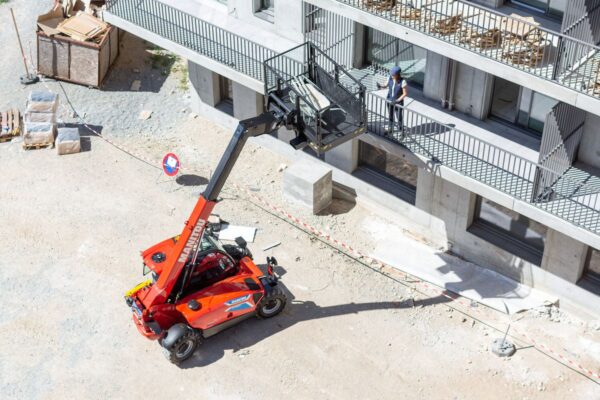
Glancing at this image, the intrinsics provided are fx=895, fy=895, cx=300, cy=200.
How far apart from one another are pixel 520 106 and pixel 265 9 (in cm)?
957

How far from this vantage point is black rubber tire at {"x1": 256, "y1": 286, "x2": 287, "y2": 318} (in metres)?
24.1

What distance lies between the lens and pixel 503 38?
21469 mm

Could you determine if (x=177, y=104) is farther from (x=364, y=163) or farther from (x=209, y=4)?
(x=364, y=163)

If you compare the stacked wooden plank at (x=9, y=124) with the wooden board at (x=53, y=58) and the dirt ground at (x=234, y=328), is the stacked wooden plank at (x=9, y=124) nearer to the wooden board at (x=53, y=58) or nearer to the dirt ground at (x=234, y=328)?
the dirt ground at (x=234, y=328)

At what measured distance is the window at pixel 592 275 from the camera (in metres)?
24.1

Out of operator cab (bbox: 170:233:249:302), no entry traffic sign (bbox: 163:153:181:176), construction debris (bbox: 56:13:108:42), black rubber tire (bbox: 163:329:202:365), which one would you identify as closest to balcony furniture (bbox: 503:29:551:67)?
operator cab (bbox: 170:233:249:302)

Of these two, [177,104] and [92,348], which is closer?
[92,348]

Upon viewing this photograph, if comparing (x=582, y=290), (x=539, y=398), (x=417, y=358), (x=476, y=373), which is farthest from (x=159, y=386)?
(x=582, y=290)

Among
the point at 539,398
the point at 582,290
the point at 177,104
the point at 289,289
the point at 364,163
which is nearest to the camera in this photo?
the point at 539,398

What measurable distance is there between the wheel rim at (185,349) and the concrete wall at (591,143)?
11.2 metres

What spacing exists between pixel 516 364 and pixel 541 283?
8.99 feet

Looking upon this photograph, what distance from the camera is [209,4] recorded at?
101 ft

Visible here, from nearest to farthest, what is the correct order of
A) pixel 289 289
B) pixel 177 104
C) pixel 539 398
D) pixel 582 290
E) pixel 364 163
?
pixel 539 398 < pixel 582 290 < pixel 289 289 < pixel 364 163 < pixel 177 104

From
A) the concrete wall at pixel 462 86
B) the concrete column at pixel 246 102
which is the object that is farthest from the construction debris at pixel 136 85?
the concrete wall at pixel 462 86
